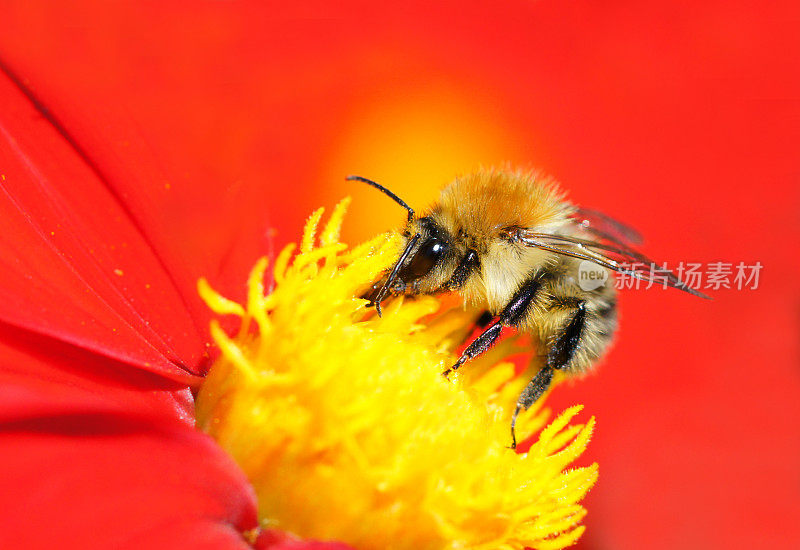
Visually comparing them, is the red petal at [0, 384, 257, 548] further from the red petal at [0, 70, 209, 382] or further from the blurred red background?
the blurred red background

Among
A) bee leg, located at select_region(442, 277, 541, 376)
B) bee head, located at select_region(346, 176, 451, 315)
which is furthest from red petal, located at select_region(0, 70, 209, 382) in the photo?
bee leg, located at select_region(442, 277, 541, 376)

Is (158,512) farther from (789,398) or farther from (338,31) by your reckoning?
(338,31)

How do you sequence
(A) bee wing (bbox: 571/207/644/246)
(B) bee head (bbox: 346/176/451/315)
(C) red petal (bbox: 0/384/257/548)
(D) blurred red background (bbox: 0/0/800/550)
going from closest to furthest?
(C) red petal (bbox: 0/384/257/548), (B) bee head (bbox: 346/176/451/315), (A) bee wing (bbox: 571/207/644/246), (D) blurred red background (bbox: 0/0/800/550)

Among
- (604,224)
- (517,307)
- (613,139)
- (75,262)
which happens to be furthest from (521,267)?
(613,139)

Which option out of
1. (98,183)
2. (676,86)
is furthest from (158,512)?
(676,86)

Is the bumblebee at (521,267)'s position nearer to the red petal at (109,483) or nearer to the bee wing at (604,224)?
the bee wing at (604,224)
